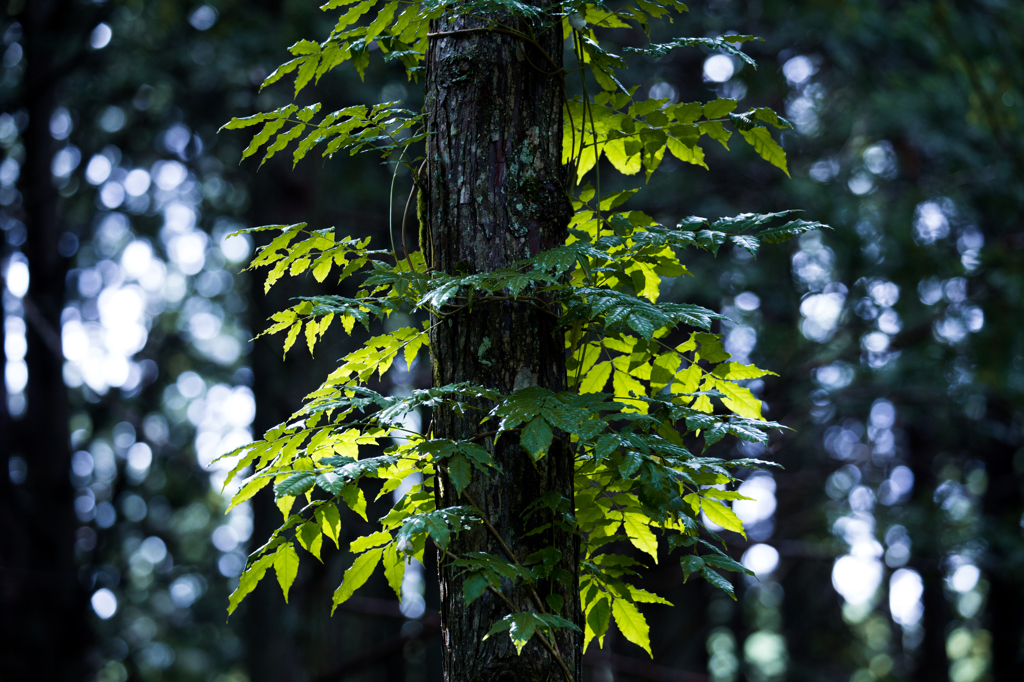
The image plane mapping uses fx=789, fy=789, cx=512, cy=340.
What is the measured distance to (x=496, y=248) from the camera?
70.1 inches

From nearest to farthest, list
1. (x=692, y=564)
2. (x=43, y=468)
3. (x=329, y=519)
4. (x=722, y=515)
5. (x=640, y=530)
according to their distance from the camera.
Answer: (x=692, y=564), (x=329, y=519), (x=722, y=515), (x=640, y=530), (x=43, y=468)

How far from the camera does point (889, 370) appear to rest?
7.70 metres

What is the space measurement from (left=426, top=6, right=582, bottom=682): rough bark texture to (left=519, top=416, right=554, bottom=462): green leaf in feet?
0.87

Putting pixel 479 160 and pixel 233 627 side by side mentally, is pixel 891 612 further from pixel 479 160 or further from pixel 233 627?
pixel 479 160

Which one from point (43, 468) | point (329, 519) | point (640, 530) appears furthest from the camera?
point (43, 468)

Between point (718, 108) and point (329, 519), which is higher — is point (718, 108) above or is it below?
above

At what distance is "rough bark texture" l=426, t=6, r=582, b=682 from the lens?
5.48 feet

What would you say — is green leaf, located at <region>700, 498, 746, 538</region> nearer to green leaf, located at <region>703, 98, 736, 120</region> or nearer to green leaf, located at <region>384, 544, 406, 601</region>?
green leaf, located at <region>384, 544, 406, 601</region>

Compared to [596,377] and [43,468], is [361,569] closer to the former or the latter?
[596,377]

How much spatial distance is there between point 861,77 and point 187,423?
1517 cm

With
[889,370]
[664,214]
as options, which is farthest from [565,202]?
[889,370]

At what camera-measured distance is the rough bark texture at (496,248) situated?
5.48 ft

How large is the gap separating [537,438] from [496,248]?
53cm

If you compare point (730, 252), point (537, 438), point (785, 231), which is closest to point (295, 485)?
point (537, 438)
